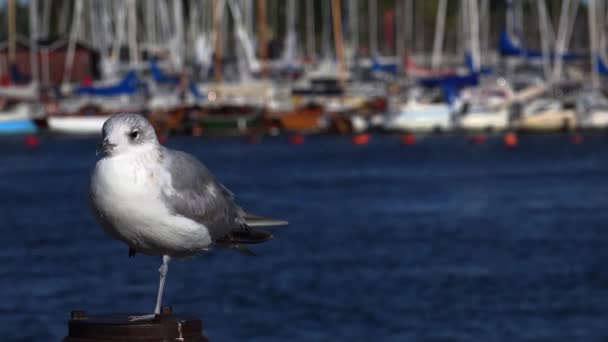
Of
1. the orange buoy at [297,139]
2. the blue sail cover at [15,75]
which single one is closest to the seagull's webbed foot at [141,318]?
the orange buoy at [297,139]

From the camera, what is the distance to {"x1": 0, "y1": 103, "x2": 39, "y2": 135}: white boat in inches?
3145

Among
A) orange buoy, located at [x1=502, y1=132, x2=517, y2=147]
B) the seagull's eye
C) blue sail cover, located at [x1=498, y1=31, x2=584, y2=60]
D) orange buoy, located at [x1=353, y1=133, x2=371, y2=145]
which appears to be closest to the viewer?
the seagull's eye

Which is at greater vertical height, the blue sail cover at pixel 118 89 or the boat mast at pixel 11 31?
the boat mast at pixel 11 31

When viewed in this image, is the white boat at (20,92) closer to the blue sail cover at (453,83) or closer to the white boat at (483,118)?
the blue sail cover at (453,83)

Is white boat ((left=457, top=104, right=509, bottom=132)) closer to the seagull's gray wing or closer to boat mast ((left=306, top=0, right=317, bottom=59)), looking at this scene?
boat mast ((left=306, top=0, right=317, bottom=59))

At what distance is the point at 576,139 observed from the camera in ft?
240

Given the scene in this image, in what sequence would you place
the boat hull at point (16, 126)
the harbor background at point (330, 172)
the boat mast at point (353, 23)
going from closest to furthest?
1. the harbor background at point (330, 172)
2. the boat hull at point (16, 126)
3. the boat mast at point (353, 23)

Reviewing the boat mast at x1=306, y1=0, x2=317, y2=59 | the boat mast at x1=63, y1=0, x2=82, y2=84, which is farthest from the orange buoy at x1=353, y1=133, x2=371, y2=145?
the boat mast at x1=306, y1=0, x2=317, y2=59

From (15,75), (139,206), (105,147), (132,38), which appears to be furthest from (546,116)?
(105,147)

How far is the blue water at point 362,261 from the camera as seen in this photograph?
25891 mm

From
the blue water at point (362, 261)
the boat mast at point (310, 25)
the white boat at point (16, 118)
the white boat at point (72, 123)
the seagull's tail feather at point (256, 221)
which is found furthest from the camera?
the boat mast at point (310, 25)

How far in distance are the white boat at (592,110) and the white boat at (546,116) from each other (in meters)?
0.51

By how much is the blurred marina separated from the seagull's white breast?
62722mm

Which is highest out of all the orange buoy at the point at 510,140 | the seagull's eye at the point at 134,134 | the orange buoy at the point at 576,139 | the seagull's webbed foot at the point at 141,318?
the seagull's eye at the point at 134,134
